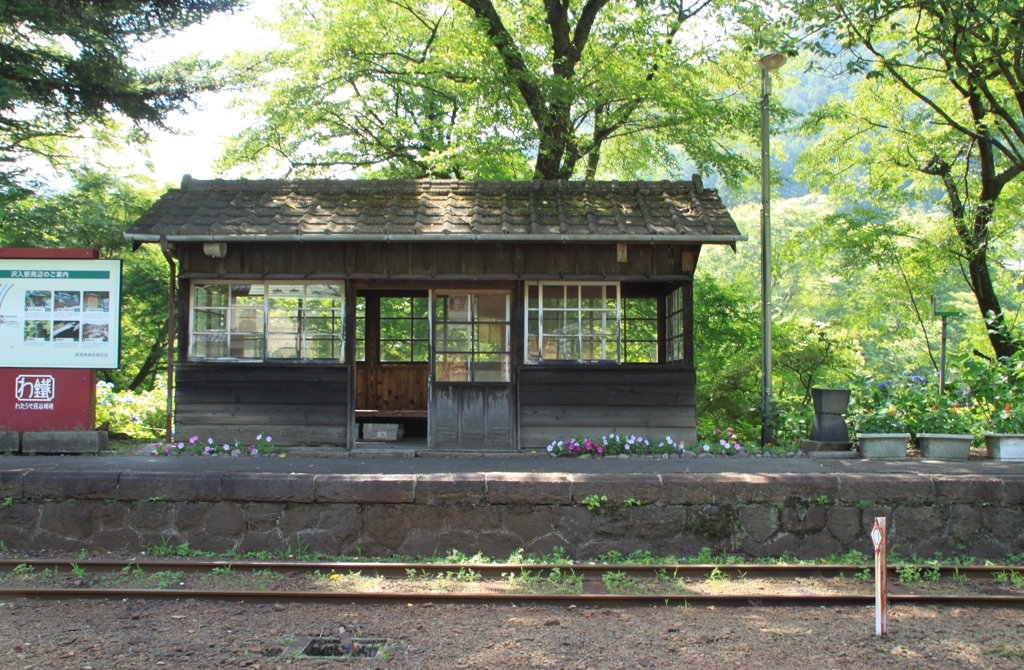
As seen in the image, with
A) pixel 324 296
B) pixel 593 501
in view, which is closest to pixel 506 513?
pixel 593 501

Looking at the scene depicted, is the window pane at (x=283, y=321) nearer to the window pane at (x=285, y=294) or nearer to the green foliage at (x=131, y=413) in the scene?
the window pane at (x=285, y=294)

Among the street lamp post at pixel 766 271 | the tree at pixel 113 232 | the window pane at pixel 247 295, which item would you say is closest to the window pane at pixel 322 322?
the window pane at pixel 247 295

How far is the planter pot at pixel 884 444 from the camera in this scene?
995cm

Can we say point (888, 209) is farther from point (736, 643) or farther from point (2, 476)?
point (2, 476)

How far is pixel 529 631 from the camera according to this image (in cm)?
519

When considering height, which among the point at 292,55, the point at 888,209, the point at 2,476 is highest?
the point at 292,55

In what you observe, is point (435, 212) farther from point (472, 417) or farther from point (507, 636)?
point (507, 636)

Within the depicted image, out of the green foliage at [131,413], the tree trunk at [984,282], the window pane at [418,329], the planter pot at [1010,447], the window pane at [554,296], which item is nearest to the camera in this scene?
the planter pot at [1010,447]

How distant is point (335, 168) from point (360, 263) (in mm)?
9723

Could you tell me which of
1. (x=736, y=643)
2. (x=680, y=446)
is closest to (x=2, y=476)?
(x=736, y=643)

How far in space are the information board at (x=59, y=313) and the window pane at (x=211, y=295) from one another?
1.00m

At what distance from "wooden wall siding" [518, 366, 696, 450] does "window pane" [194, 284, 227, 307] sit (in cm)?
425

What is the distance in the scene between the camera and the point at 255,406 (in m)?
10.4

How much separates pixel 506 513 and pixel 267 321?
204 inches
